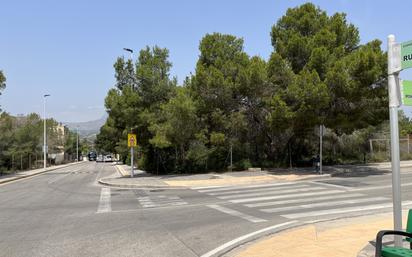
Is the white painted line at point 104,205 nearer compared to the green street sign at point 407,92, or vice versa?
the green street sign at point 407,92

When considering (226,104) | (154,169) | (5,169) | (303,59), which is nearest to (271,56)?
(303,59)

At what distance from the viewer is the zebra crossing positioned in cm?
1226

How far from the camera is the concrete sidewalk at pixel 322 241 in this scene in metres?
7.24

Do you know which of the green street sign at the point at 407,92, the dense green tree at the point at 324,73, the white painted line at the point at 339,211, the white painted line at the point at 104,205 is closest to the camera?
the green street sign at the point at 407,92

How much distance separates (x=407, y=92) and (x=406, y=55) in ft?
1.94

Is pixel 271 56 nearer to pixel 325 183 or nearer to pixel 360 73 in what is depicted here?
pixel 360 73

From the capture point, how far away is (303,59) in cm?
2628

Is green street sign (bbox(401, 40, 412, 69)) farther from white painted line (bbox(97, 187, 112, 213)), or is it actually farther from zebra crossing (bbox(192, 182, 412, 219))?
white painted line (bbox(97, 187, 112, 213))

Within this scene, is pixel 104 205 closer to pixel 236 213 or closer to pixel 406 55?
pixel 236 213

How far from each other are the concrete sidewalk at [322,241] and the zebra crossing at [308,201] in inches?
75.2

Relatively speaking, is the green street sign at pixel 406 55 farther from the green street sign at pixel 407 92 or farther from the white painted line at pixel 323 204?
the white painted line at pixel 323 204

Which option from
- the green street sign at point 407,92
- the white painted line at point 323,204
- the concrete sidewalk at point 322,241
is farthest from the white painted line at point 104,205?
the green street sign at point 407,92

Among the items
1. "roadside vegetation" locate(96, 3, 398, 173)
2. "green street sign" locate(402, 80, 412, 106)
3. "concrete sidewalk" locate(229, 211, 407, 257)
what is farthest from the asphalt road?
"roadside vegetation" locate(96, 3, 398, 173)

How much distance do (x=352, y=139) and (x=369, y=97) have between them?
12091 mm
